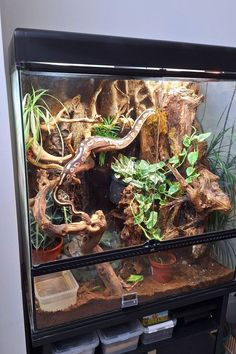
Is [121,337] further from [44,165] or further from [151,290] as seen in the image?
[44,165]

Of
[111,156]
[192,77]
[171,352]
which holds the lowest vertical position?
[171,352]

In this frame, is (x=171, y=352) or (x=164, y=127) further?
(x=171, y=352)

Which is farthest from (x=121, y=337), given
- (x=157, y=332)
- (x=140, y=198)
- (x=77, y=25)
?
(x=77, y=25)

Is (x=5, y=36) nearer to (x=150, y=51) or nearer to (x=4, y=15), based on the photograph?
(x=4, y=15)

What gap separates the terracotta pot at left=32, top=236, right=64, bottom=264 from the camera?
0.99 m

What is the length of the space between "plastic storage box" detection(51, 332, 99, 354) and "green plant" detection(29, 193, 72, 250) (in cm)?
43

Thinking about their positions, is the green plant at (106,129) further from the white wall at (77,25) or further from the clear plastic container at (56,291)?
the clear plastic container at (56,291)

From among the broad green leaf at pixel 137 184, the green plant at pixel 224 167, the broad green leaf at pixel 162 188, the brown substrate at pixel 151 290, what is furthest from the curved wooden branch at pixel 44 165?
the green plant at pixel 224 167

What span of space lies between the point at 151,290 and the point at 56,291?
0.39 m

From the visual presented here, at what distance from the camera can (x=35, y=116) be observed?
92 cm

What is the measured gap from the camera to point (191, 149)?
1.16 m

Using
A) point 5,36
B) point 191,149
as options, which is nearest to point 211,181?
point 191,149

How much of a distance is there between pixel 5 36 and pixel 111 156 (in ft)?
2.17

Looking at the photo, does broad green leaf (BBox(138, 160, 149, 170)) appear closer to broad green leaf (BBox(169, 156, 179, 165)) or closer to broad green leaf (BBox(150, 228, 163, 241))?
broad green leaf (BBox(169, 156, 179, 165))
